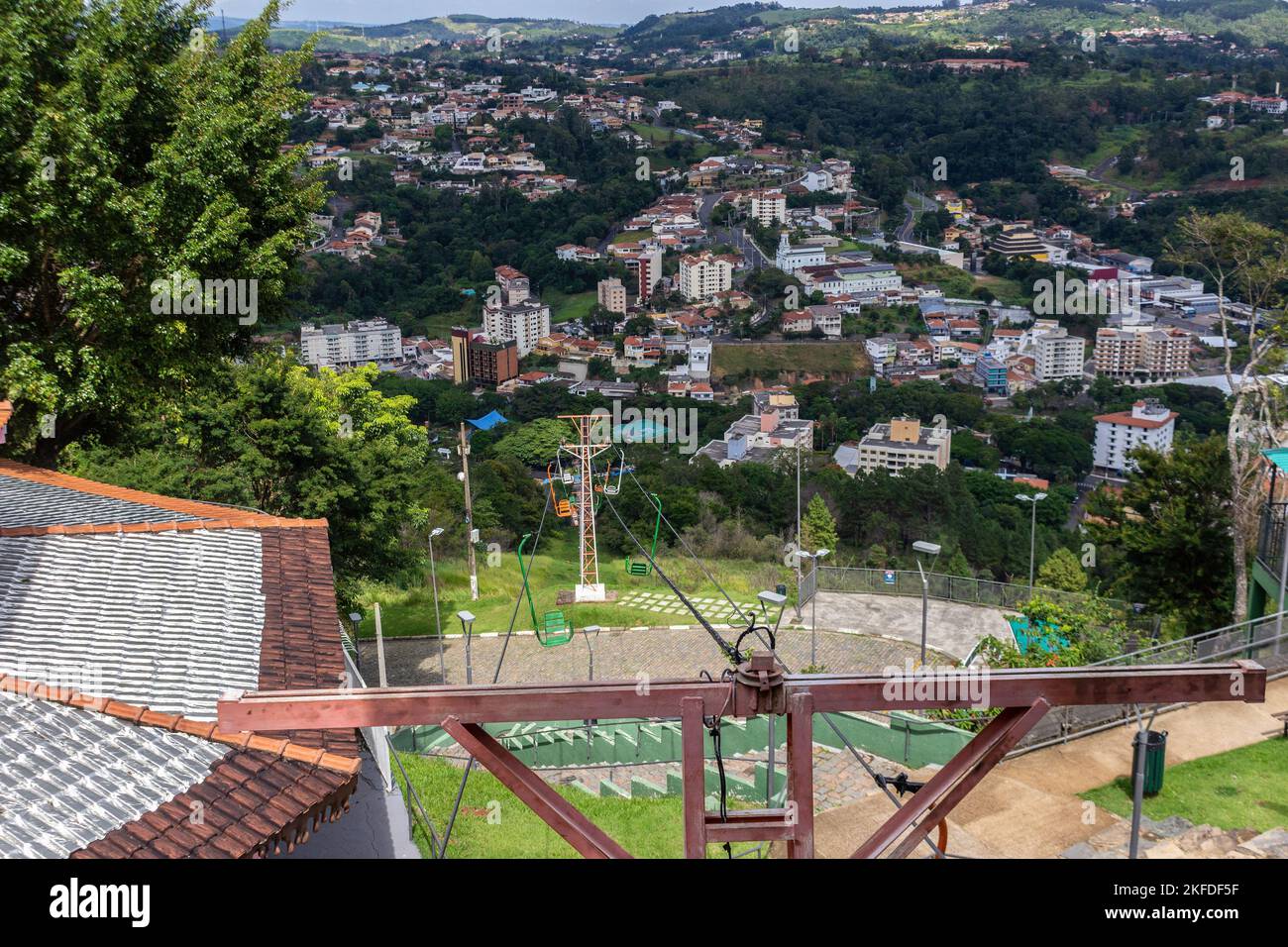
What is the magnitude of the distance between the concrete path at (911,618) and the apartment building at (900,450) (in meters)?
29.8

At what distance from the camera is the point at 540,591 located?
2347cm

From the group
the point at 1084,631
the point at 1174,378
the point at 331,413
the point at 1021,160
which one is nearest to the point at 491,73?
the point at 1021,160

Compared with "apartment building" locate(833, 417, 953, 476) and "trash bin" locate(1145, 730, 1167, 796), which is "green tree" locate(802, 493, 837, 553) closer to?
"apartment building" locate(833, 417, 953, 476)

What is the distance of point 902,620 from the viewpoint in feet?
63.7

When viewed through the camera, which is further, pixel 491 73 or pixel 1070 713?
pixel 491 73

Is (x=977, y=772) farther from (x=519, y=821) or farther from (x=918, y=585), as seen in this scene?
(x=918, y=585)

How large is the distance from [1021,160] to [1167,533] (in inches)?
4245

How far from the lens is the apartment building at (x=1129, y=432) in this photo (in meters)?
54.3

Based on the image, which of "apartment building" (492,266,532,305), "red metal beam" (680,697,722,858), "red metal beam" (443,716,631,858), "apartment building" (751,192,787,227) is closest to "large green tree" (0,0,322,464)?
"red metal beam" (443,716,631,858)

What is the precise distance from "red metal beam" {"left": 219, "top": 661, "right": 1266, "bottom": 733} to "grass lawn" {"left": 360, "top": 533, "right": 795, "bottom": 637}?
628 inches

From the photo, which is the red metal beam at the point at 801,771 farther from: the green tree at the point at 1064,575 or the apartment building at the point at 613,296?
the apartment building at the point at 613,296
